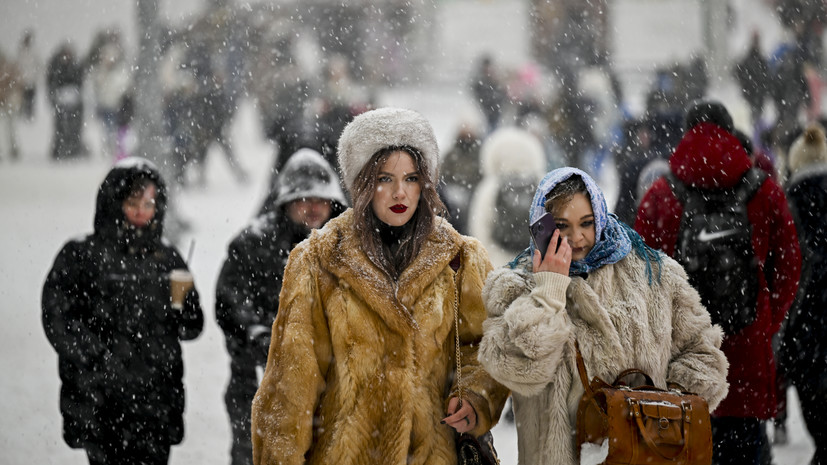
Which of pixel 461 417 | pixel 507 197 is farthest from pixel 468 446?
pixel 507 197

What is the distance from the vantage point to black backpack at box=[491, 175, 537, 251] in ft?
21.6

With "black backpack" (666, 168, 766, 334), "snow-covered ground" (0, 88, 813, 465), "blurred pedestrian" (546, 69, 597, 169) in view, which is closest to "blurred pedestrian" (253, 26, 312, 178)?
"snow-covered ground" (0, 88, 813, 465)

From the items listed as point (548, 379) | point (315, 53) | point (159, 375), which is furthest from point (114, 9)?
point (548, 379)

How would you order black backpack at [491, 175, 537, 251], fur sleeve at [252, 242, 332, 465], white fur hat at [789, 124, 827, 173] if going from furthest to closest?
black backpack at [491, 175, 537, 251] < white fur hat at [789, 124, 827, 173] < fur sleeve at [252, 242, 332, 465]

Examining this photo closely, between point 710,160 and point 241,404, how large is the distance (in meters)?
2.62

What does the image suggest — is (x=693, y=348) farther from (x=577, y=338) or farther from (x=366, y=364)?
(x=366, y=364)

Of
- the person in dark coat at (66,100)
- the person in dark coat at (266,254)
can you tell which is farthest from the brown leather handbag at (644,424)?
the person in dark coat at (66,100)

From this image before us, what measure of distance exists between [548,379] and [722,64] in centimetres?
2931

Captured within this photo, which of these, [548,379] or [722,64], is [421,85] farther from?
[548,379]

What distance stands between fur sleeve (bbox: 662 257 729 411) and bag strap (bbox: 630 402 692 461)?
0.16 metres

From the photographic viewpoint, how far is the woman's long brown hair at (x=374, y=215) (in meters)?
3.02

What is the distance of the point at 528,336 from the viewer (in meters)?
2.78

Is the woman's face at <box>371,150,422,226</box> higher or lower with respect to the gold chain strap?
higher

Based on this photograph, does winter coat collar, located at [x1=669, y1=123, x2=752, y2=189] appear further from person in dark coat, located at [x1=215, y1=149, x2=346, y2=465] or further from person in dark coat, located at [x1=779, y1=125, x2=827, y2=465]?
person in dark coat, located at [x1=215, y1=149, x2=346, y2=465]
